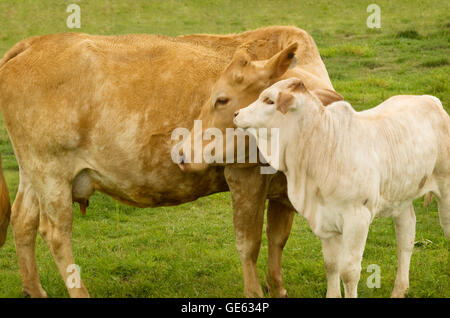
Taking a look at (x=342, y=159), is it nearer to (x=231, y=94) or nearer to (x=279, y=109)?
(x=279, y=109)

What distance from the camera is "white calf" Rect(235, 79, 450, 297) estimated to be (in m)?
5.34

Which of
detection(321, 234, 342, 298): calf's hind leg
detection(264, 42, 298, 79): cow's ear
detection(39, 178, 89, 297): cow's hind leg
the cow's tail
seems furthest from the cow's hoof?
detection(264, 42, 298, 79): cow's ear

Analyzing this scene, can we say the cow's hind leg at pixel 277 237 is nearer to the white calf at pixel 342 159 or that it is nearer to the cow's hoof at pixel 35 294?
the white calf at pixel 342 159

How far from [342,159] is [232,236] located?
3.91m

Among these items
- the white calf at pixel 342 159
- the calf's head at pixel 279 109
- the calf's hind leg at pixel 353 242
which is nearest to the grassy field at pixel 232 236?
the calf's hind leg at pixel 353 242

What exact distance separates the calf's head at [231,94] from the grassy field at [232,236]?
1.74m

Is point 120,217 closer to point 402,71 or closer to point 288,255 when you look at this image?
point 288,255

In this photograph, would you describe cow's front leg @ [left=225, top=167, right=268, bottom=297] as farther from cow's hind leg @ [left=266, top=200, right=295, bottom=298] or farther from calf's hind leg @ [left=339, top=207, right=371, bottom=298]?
calf's hind leg @ [left=339, top=207, right=371, bottom=298]

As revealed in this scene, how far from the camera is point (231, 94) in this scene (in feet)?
19.8

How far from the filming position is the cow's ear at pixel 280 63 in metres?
5.80

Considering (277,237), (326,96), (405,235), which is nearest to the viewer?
(326,96)

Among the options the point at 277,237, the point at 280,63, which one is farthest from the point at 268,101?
the point at 277,237

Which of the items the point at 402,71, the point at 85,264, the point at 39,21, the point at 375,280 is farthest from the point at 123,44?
the point at 39,21

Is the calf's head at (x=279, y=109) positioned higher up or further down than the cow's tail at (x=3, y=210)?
higher up
